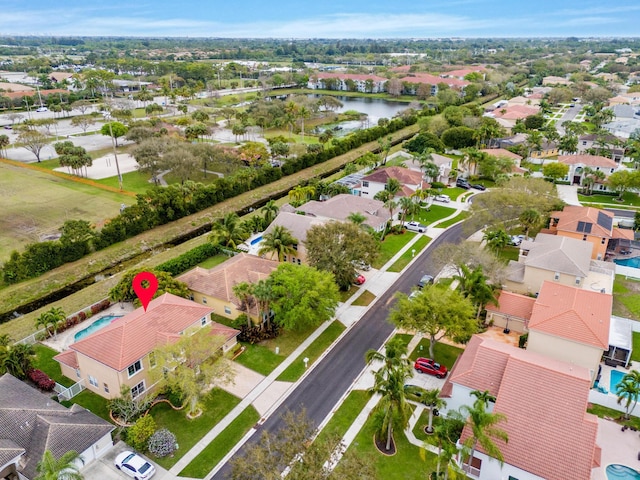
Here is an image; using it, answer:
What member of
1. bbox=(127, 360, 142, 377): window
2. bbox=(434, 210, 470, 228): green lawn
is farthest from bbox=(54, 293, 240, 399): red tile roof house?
bbox=(434, 210, 470, 228): green lawn

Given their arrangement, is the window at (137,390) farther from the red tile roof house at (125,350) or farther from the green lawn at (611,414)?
the green lawn at (611,414)

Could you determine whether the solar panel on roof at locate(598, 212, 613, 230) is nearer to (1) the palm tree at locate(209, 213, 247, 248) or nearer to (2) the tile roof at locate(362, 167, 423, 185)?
(2) the tile roof at locate(362, 167, 423, 185)

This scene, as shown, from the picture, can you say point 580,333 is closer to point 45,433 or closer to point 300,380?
point 300,380

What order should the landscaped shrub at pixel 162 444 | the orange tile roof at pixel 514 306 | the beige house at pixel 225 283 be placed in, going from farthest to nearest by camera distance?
the beige house at pixel 225 283 < the orange tile roof at pixel 514 306 < the landscaped shrub at pixel 162 444

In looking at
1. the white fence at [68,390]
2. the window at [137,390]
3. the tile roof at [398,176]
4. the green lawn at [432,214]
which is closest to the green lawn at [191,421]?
the window at [137,390]

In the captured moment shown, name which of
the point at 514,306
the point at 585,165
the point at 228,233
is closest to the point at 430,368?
the point at 514,306

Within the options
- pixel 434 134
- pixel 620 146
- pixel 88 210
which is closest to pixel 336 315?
pixel 88 210

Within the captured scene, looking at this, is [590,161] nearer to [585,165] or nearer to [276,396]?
[585,165]
